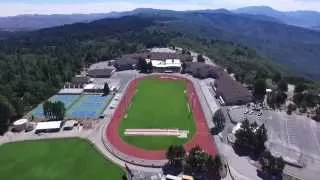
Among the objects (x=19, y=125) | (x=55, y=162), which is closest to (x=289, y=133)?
(x=55, y=162)

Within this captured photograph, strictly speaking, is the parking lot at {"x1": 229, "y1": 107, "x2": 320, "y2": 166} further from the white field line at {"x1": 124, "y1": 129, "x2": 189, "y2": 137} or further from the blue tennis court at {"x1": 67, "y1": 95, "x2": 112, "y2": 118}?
the blue tennis court at {"x1": 67, "y1": 95, "x2": 112, "y2": 118}

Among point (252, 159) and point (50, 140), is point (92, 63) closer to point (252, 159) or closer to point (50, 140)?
point (50, 140)

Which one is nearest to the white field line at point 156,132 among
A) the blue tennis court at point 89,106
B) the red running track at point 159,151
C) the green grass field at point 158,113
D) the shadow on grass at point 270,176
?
the green grass field at point 158,113

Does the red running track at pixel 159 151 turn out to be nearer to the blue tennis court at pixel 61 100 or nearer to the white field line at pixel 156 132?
the white field line at pixel 156 132

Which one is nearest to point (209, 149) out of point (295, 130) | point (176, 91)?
point (295, 130)

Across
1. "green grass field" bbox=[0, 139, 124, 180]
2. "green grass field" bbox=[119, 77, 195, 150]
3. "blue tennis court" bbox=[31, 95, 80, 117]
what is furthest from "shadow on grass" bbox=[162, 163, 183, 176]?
"blue tennis court" bbox=[31, 95, 80, 117]
